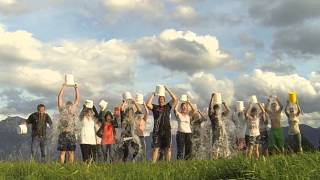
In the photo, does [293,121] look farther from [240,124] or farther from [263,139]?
[240,124]

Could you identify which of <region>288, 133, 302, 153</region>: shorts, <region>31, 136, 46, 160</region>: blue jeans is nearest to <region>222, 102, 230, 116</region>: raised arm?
<region>288, 133, 302, 153</region>: shorts

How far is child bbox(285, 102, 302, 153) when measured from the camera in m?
19.5

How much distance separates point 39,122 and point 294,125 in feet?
26.6

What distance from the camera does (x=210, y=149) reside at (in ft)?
64.9

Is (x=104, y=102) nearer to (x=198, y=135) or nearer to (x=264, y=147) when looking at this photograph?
(x=198, y=135)

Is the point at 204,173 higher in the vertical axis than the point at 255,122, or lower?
lower

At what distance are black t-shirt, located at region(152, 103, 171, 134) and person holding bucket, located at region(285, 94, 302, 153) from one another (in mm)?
4013

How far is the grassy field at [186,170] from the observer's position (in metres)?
10.4

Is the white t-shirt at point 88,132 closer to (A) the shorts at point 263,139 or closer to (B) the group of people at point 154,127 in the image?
(B) the group of people at point 154,127

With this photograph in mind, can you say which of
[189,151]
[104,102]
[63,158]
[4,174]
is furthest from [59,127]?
[4,174]

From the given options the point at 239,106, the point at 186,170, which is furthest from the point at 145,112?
the point at 186,170

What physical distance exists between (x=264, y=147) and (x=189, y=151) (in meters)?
3.07

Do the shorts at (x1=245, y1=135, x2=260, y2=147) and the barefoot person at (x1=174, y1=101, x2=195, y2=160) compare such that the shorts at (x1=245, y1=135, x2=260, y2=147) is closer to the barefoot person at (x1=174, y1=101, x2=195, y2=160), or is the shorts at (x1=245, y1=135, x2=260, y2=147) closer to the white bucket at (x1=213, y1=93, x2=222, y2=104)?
the white bucket at (x1=213, y1=93, x2=222, y2=104)

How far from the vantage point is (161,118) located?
18.6m
